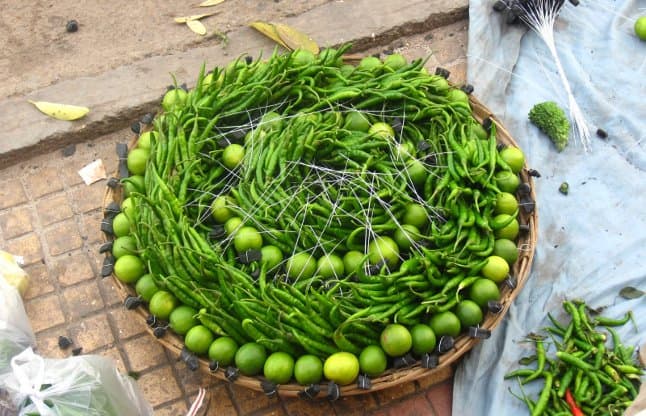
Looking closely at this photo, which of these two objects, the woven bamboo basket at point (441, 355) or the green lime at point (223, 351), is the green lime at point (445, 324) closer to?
the woven bamboo basket at point (441, 355)

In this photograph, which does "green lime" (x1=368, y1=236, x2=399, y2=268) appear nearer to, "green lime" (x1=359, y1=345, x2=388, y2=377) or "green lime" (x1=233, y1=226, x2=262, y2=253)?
"green lime" (x1=359, y1=345, x2=388, y2=377)

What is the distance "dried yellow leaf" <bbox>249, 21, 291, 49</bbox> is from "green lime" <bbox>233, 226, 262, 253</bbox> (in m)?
→ 1.63

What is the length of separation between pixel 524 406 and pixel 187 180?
1.91 meters

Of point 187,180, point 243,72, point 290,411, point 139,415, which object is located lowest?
point 290,411

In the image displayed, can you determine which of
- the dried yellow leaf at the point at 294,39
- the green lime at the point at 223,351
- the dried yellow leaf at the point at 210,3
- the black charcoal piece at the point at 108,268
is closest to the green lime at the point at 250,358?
the green lime at the point at 223,351

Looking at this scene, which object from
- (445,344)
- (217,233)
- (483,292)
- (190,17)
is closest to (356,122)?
(217,233)

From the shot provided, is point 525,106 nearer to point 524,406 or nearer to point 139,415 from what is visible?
point 524,406

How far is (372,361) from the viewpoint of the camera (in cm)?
255

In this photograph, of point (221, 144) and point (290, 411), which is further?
point (221, 144)

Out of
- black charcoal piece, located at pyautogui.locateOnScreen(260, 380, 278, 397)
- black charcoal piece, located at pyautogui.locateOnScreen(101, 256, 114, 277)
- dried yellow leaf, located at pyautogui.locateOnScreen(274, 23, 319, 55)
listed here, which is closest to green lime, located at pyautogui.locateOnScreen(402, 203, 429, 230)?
black charcoal piece, located at pyautogui.locateOnScreen(260, 380, 278, 397)

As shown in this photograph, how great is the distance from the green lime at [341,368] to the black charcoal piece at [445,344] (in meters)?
0.37

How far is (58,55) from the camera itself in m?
3.98

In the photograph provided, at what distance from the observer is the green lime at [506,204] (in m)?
2.93

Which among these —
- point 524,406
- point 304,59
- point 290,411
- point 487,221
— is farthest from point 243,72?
point 524,406
